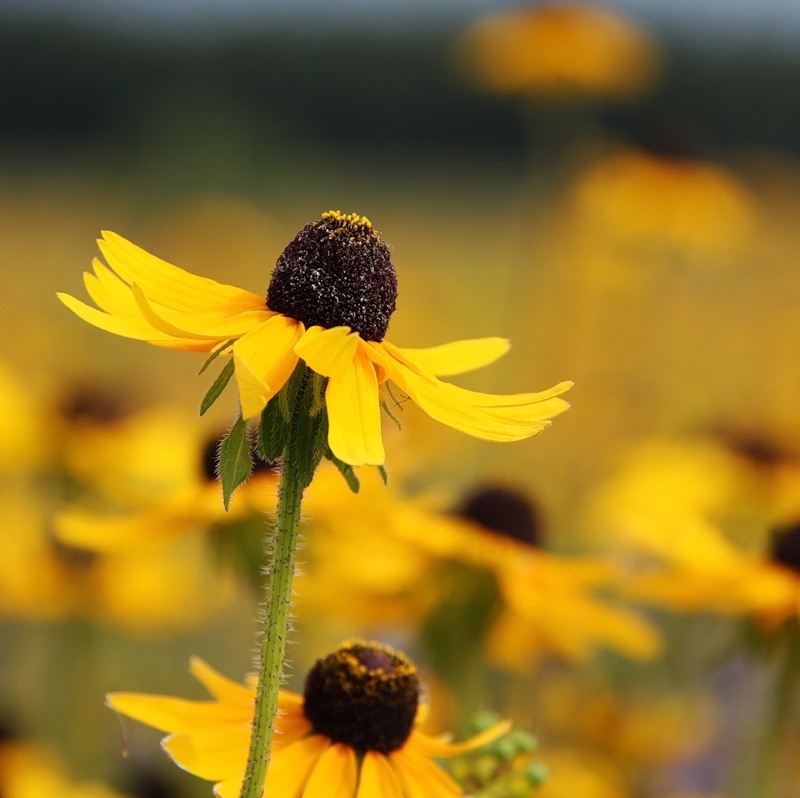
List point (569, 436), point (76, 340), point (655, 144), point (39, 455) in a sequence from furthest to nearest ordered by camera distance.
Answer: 1. point (76, 340)
2. point (655, 144)
3. point (569, 436)
4. point (39, 455)

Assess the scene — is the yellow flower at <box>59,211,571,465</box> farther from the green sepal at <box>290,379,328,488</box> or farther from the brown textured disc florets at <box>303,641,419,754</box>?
the brown textured disc florets at <box>303,641,419,754</box>

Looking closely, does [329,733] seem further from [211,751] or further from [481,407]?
[481,407]

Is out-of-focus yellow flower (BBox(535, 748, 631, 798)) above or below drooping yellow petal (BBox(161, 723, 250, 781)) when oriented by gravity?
below

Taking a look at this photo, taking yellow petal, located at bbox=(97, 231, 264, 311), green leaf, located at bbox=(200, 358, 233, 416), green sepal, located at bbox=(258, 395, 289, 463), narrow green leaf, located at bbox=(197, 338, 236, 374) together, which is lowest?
green sepal, located at bbox=(258, 395, 289, 463)

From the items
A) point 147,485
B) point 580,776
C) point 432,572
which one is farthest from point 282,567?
point 147,485

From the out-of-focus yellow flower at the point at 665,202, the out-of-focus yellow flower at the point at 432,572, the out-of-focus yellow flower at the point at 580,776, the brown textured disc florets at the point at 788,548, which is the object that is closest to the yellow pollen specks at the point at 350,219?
the out-of-focus yellow flower at the point at 432,572

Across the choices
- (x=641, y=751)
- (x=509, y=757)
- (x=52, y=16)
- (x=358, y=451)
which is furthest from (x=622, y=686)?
(x=52, y=16)

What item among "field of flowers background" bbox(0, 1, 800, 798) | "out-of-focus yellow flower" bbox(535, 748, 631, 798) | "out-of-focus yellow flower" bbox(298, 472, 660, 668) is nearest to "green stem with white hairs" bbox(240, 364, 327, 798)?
"field of flowers background" bbox(0, 1, 800, 798)

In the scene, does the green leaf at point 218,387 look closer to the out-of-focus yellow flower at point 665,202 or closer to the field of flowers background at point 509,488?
the field of flowers background at point 509,488

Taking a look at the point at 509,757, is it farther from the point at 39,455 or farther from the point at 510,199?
the point at 510,199
